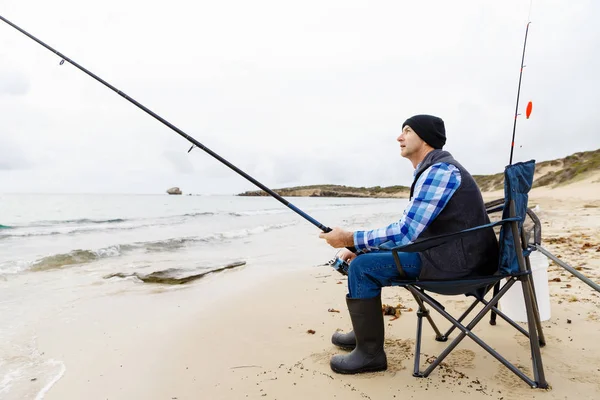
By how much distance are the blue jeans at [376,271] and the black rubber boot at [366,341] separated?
0.19 feet

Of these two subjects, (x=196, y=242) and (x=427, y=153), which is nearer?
(x=427, y=153)

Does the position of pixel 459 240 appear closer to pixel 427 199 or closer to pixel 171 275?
pixel 427 199

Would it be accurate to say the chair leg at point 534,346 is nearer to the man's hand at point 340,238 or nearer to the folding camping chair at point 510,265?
the folding camping chair at point 510,265

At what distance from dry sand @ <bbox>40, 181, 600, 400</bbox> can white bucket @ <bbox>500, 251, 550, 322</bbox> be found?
0.13 m

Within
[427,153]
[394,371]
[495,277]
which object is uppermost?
[427,153]

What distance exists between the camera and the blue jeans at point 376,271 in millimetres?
2348

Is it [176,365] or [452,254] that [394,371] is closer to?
[452,254]

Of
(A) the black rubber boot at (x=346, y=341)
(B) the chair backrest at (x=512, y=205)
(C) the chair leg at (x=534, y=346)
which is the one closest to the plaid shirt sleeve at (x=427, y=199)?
(B) the chair backrest at (x=512, y=205)

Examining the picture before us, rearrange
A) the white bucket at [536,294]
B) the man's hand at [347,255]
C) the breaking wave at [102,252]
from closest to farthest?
1. the man's hand at [347,255]
2. the white bucket at [536,294]
3. the breaking wave at [102,252]

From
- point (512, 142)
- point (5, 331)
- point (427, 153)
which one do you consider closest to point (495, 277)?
point (427, 153)

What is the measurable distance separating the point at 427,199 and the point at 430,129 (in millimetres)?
503

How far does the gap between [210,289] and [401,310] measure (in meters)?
2.49

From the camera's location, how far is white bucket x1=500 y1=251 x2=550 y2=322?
2973 mm

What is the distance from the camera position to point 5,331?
11.6 ft
